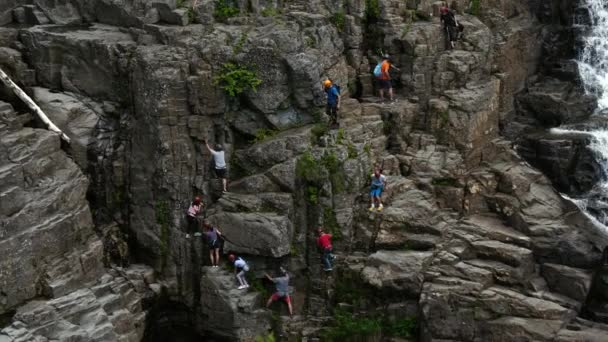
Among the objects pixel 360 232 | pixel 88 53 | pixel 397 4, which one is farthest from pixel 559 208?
pixel 88 53

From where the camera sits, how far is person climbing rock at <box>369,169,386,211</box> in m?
32.1

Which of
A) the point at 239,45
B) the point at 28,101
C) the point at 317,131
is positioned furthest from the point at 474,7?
the point at 28,101

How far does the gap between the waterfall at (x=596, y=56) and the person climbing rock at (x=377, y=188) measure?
1337 cm

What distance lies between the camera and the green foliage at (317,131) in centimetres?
3262

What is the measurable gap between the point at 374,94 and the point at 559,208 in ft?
29.3

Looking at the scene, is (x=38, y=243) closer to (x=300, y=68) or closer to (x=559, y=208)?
(x=300, y=68)

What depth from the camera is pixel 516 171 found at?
35219 millimetres

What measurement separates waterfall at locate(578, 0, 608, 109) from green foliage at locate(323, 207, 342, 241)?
1520 cm

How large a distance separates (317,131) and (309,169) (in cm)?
175

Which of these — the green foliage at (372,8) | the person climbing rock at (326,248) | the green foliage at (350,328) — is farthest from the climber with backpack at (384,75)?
the green foliage at (350,328)

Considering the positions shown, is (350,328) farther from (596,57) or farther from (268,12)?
(596,57)

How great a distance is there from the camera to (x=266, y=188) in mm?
32219

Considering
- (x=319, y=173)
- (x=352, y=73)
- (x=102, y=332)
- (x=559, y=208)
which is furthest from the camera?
(x=352, y=73)

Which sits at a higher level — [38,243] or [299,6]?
[299,6]
